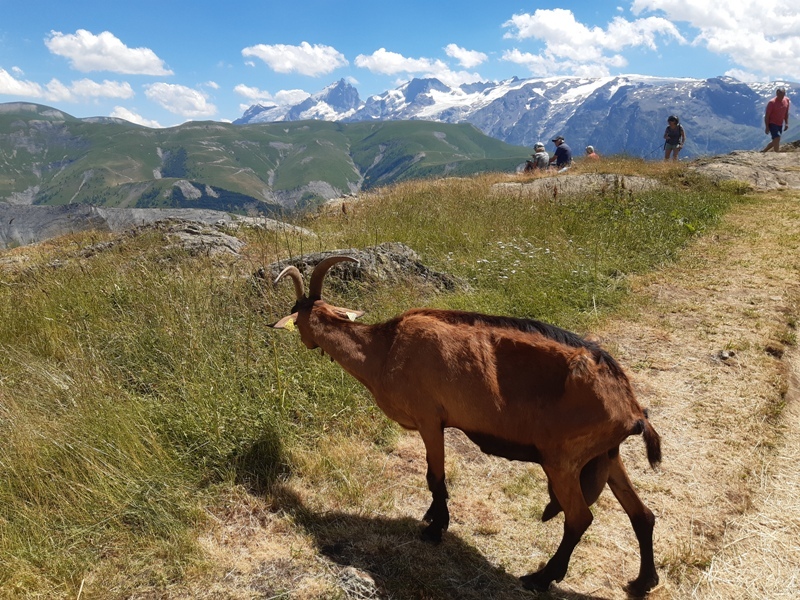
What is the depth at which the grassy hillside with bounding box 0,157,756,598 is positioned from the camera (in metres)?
3.29

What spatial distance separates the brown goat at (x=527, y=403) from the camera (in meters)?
3.07

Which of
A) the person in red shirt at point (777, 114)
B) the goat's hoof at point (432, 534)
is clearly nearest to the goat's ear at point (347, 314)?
the goat's hoof at point (432, 534)

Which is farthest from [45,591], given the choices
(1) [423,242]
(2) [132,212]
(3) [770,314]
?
(2) [132,212]

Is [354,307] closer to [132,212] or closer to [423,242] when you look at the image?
[423,242]

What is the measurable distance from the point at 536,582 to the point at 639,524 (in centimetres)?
74

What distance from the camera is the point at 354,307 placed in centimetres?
671

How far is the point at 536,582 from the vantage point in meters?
3.24

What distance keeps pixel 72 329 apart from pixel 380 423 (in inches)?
137

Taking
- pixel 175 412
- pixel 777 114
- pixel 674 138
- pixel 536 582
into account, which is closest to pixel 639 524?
pixel 536 582

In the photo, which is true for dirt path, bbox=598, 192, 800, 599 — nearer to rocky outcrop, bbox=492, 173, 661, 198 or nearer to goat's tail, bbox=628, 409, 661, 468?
goat's tail, bbox=628, 409, 661, 468

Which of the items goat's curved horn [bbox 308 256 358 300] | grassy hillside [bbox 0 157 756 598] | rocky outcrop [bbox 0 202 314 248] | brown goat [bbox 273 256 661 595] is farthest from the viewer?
rocky outcrop [bbox 0 202 314 248]

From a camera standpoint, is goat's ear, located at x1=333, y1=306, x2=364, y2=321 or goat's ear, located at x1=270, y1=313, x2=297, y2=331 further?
goat's ear, located at x1=333, y1=306, x2=364, y2=321

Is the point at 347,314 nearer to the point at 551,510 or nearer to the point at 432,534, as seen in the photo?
the point at 432,534

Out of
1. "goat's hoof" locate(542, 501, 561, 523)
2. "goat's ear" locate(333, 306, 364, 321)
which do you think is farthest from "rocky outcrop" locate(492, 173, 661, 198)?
"goat's hoof" locate(542, 501, 561, 523)
